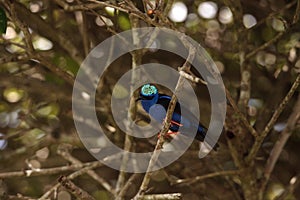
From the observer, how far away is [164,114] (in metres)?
3.93

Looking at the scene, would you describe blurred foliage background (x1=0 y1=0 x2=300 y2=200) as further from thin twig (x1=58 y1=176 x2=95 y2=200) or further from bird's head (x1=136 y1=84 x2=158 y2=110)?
thin twig (x1=58 y1=176 x2=95 y2=200)

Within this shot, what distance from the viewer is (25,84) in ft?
15.3

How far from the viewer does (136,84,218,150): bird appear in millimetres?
3846

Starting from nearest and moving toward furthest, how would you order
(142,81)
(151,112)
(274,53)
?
1. (151,112)
2. (142,81)
3. (274,53)

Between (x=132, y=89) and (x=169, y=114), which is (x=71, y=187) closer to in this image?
(x=169, y=114)

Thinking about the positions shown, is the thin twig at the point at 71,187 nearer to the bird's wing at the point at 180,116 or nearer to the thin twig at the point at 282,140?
the bird's wing at the point at 180,116

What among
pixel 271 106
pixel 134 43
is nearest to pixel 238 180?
pixel 271 106

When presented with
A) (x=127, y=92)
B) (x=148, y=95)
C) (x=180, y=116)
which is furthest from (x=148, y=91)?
(x=127, y=92)

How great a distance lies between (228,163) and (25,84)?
1.67 metres

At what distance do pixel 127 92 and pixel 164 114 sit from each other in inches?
31.6

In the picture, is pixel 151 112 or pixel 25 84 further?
pixel 25 84

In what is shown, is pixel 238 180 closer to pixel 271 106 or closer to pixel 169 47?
pixel 271 106

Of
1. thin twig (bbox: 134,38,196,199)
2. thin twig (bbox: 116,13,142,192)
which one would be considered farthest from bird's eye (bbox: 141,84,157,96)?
thin twig (bbox: 134,38,196,199)

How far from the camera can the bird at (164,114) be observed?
3.85 metres
